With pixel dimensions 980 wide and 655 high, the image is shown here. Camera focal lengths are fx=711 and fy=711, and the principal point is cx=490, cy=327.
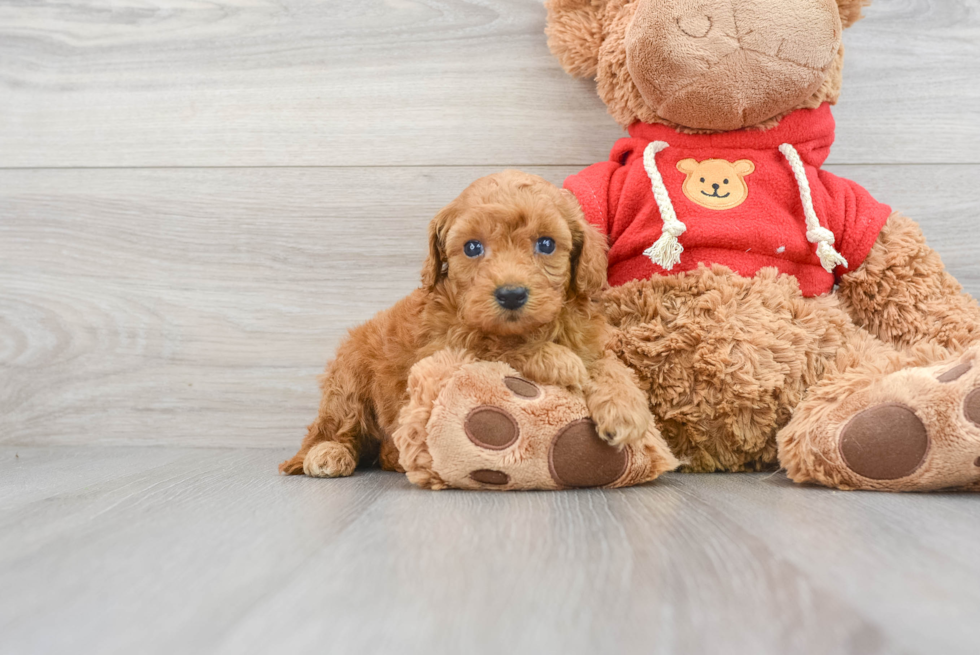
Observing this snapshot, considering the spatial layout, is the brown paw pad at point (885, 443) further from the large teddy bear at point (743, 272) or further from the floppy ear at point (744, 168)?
the floppy ear at point (744, 168)

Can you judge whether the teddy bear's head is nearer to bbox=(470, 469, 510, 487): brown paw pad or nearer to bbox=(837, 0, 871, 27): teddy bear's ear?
bbox=(837, 0, 871, 27): teddy bear's ear

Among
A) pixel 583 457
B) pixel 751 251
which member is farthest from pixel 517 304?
pixel 751 251

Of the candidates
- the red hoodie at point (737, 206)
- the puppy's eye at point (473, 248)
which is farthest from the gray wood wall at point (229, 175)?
the puppy's eye at point (473, 248)

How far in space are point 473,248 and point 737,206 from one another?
44 cm

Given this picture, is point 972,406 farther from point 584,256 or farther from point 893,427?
point 584,256

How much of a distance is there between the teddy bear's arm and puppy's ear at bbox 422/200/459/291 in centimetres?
65

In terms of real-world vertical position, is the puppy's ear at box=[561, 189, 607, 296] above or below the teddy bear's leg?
above

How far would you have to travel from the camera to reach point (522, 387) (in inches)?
36.9

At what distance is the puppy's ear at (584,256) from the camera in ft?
3.25

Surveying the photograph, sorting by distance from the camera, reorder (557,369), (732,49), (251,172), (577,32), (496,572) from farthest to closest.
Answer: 1. (251,172)
2. (577,32)
3. (732,49)
4. (557,369)
5. (496,572)

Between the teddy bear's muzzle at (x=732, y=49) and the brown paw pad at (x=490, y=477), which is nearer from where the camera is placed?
the brown paw pad at (x=490, y=477)

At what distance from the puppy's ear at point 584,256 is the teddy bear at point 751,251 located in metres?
0.11

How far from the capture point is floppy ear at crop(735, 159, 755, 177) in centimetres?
114

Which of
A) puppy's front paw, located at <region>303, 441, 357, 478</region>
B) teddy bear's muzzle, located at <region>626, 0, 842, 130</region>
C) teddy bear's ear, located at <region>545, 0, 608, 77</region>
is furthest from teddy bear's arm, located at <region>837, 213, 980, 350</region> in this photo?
puppy's front paw, located at <region>303, 441, 357, 478</region>
